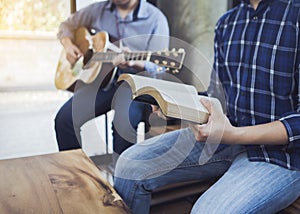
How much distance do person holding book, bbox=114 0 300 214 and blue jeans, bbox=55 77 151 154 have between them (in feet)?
1.69

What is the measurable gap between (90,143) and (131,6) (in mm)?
876

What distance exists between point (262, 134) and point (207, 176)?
23 centimetres

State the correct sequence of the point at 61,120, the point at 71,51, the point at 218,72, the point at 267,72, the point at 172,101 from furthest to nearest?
the point at 71,51, the point at 61,120, the point at 218,72, the point at 267,72, the point at 172,101

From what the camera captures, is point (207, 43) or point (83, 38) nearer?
point (83, 38)

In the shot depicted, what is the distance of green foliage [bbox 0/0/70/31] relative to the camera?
168cm

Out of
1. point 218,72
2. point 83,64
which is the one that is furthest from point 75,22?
point 218,72

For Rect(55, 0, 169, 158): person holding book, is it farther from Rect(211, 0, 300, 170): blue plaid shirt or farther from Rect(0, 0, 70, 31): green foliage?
Rect(211, 0, 300, 170): blue plaid shirt

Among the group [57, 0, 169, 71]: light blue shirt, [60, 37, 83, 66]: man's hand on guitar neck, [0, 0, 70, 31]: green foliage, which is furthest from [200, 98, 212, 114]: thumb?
[0, 0, 70, 31]: green foliage

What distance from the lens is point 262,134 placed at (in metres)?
0.74

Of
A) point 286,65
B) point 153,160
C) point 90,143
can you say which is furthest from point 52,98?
point 286,65

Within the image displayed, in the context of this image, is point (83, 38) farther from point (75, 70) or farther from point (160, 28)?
point (160, 28)

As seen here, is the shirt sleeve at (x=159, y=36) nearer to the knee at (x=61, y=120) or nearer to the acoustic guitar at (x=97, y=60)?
the acoustic guitar at (x=97, y=60)

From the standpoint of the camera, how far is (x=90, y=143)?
198 centimetres

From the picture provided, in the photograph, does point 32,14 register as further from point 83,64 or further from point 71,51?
point 83,64
